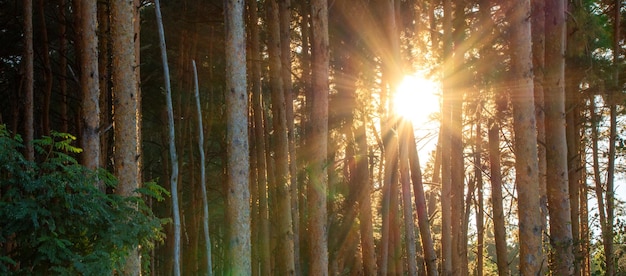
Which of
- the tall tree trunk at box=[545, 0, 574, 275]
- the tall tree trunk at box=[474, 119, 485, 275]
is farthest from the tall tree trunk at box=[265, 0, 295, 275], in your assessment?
the tall tree trunk at box=[474, 119, 485, 275]

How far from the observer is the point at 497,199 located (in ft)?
69.7

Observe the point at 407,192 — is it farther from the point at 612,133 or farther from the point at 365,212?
the point at 612,133

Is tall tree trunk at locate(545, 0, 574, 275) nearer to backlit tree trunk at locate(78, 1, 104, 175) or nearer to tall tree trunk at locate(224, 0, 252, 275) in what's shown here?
tall tree trunk at locate(224, 0, 252, 275)

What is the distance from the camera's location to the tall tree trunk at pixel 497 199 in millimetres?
19141

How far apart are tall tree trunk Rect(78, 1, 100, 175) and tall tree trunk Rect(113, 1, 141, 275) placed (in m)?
1.14

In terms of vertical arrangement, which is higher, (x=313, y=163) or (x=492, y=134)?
(x=492, y=134)

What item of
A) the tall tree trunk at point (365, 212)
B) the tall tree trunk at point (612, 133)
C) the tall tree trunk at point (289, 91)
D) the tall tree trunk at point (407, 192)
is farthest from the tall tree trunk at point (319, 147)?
the tall tree trunk at point (612, 133)

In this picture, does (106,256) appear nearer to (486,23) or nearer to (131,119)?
(131,119)

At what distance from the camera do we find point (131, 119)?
9328mm

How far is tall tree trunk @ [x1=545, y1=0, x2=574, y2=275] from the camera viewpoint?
40.1 ft

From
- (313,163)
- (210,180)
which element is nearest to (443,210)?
(313,163)

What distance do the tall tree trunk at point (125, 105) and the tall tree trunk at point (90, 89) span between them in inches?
45.0

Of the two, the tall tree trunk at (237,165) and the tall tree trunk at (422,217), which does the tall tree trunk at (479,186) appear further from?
the tall tree trunk at (237,165)

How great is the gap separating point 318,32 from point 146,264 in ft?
18.4
